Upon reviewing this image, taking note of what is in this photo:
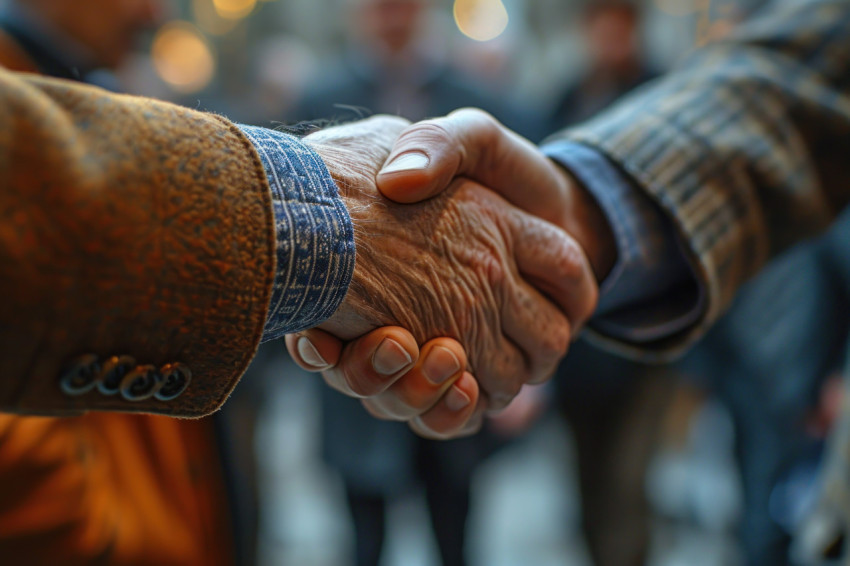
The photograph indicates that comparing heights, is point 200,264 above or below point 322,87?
above

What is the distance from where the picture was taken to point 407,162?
2.46ft

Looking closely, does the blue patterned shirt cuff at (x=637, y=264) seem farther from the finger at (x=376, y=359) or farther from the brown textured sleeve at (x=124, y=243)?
the brown textured sleeve at (x=124, y=243)

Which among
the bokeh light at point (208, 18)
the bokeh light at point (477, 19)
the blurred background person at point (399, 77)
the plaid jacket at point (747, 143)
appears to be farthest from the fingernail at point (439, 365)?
the bokeh light at point (208, 18)

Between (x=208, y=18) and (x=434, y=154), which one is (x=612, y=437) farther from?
(x=208, y=18)

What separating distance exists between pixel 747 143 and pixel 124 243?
101cm

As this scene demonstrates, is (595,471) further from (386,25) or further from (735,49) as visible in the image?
(386,25)

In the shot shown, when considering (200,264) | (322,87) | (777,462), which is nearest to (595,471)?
(777,462)

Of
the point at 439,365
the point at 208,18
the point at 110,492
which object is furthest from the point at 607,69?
the point at 208,18

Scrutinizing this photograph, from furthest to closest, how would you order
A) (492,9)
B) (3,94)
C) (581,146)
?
(492,9) < (581,146) < (3,94)

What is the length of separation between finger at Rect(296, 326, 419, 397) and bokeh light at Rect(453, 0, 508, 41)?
599cm

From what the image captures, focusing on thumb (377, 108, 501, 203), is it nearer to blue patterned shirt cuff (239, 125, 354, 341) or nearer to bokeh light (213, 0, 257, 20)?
blue patterned shirt cuff (239, 125, 354, 341)

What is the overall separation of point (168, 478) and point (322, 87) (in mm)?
1388

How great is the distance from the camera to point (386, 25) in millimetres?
2125

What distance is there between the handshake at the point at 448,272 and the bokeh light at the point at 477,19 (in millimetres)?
5740
